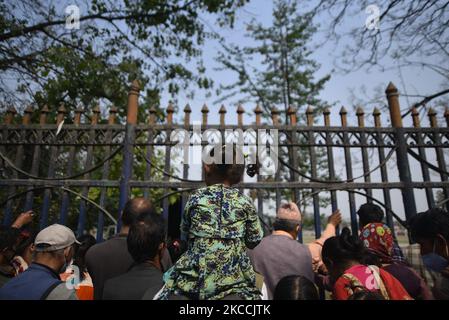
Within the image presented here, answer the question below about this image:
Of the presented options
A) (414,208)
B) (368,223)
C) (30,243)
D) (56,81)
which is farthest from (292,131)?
(56,81)

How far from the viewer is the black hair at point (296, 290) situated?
165cm

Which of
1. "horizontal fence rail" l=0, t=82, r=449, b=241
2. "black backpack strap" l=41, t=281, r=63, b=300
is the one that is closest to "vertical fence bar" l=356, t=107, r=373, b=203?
"horizontal fence rail" l=0, t=82, r=449, b=241

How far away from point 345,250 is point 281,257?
53cm

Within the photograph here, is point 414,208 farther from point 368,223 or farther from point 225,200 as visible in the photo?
point 225,200

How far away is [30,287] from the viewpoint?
167cm

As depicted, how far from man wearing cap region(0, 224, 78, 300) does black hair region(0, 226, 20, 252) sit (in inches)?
28.9

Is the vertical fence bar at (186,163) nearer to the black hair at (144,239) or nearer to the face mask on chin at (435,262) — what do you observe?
the black hair at (144,239)

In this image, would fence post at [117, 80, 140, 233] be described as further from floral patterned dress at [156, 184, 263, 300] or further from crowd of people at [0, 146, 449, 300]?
floral patterned dress at [156, 184, 263, 300]

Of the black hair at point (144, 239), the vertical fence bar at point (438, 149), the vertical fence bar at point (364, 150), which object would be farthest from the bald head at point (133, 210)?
the vertical fence bar at point (438, 149)

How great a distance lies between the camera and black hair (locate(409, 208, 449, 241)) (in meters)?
2.01

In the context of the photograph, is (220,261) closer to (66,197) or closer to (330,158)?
(330,158)

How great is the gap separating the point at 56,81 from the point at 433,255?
727cm

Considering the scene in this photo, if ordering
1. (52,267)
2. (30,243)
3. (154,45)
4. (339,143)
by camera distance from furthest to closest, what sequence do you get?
1. (154,45)
2. (339,143)
3. (30,243)
4. (52,267)
